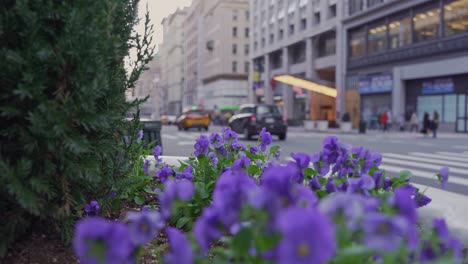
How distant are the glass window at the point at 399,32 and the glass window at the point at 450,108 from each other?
227 inches

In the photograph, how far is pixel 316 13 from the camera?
47812mm

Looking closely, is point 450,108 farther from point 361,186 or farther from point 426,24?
point 361,186

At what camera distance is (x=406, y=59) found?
111 feet

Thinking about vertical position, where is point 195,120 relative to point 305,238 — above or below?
below

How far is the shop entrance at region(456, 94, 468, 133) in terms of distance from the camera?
29.3m

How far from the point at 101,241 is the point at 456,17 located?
109 feet

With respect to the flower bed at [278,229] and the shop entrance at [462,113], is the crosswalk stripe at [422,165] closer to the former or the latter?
the flower bed at [278,229]

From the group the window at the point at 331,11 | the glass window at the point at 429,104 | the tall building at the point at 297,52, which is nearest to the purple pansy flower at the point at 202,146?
the glass window at the point at 429,104

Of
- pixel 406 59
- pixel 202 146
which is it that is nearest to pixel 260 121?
pixel 406 59

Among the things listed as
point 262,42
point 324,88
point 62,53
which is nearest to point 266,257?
point 62,53

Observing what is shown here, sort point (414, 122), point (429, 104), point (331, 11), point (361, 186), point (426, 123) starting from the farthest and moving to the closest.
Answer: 1. point (331, 11)
2. point (429, 104)
3. point (414, 122)
4. point (426, 123)
5. point (361, 186)

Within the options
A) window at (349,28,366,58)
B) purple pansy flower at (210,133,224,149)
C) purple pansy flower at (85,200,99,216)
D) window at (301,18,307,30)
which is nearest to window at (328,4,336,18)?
window at (349,28,366,58)

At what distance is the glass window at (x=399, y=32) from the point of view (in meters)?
34.1

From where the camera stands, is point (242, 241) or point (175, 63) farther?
point (175, 63)
